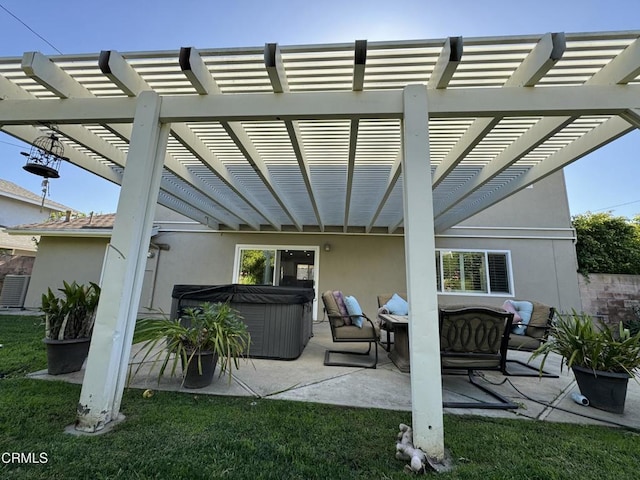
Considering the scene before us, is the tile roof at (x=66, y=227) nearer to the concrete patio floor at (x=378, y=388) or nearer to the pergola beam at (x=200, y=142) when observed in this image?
the pergola beam at (x=200, y=142)

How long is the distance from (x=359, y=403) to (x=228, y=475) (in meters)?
1.34

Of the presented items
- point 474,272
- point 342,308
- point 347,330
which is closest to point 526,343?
point 347,330

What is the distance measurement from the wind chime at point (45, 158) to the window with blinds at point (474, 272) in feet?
26.3


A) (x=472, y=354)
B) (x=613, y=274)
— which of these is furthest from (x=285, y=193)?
(x=613, y=274)

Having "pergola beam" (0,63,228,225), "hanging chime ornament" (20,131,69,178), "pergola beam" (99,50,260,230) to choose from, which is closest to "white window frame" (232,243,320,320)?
"pergola beam" (99,50,260,230)

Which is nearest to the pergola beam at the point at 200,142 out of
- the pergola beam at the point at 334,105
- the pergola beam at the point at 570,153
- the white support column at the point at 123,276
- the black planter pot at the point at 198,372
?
the pergola beam at the point at 334,105

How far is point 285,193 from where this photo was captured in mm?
5621

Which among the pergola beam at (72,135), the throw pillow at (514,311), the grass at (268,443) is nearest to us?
the grass at (268,443)

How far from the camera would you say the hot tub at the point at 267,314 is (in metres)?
3.91

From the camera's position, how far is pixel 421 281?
1.91 m

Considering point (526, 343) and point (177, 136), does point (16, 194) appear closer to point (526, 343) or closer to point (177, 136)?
point (177, 136)

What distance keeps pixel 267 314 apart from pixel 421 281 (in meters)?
2.66

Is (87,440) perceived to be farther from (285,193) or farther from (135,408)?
(285,193)

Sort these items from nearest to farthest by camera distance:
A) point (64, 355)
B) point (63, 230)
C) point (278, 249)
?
point (64, 355) → point (63, 230) → point (278, 249)
